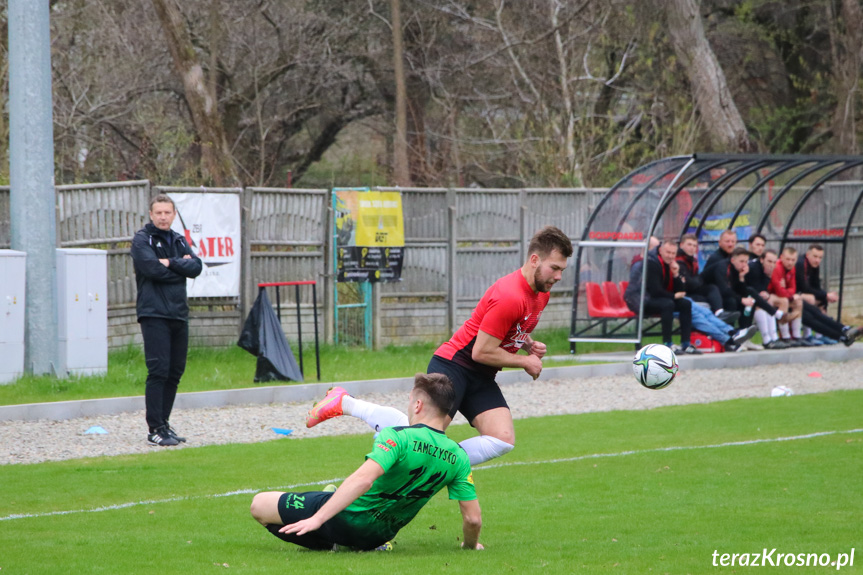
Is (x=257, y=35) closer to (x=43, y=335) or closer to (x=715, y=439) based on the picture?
(x=43, y=335)

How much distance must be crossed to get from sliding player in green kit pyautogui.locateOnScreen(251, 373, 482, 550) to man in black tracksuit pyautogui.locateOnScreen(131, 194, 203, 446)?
175 inches

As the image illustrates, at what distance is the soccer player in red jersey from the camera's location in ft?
24.0

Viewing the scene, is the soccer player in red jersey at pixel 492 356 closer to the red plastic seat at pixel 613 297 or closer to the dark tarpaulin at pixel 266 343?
the dark tarpaulin at pixel 266 343

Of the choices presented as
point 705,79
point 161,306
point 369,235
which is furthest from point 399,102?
point 161,306

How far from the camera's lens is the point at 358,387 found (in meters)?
14.8

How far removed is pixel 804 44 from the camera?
34.8 metres

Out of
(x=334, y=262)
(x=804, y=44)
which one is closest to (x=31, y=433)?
(x=334, y=262)

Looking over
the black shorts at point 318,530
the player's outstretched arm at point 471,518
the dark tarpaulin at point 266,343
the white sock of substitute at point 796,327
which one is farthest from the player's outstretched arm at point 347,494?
the white sock of substitute at point 796,327

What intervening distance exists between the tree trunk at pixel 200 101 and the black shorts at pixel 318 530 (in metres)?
15.5

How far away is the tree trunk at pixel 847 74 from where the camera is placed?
3098cm

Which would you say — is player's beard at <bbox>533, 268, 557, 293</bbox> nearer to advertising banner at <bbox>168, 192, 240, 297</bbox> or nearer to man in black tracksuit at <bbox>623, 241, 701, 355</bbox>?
advertising banner at <bbox>168, 192, 240, 297</bbox>

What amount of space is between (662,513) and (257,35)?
22802 millimetres

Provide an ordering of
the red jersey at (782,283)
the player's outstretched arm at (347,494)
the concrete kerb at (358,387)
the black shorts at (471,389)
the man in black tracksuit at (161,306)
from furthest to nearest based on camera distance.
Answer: the red jersey at (782,283)
the concrete kerb at (358,387)
the man in black tracksuit at (161,306)
the black shorts at (471,389)
the player's outstretched arm at (347,494)

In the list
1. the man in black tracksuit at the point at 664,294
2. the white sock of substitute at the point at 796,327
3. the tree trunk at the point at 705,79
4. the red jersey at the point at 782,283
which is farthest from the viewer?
the tree trunk at the point at 705,79
